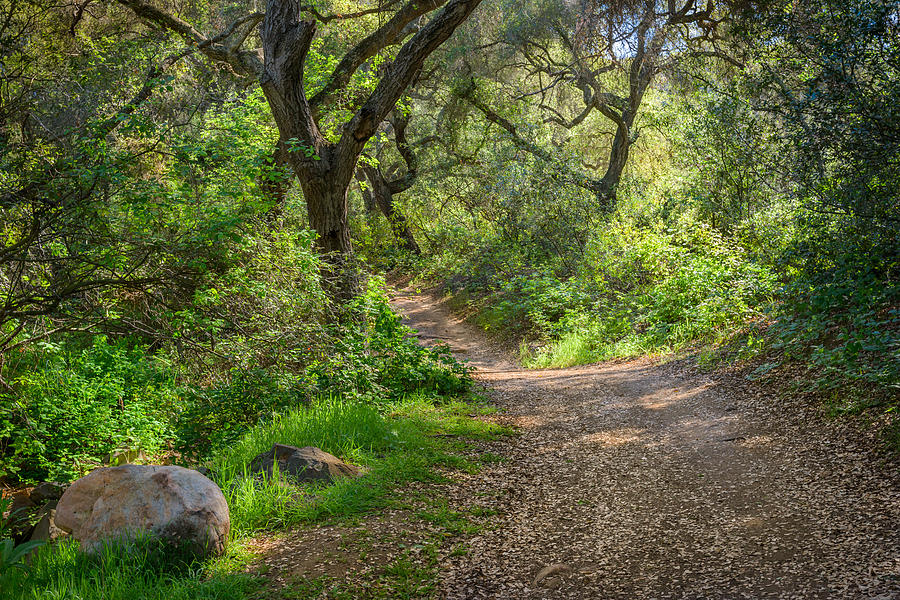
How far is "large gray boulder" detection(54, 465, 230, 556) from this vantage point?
3.76 metres

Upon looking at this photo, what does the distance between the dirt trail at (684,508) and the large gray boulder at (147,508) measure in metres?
1.45

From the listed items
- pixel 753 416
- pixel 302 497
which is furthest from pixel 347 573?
pixel 753 416

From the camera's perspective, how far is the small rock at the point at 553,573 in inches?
142

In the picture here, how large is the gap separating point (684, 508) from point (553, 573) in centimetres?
120

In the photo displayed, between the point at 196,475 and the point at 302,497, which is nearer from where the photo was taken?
the point at 196,475

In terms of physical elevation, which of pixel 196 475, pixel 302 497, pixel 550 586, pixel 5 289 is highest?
pixel 5 289

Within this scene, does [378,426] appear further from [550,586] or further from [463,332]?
[463,332]

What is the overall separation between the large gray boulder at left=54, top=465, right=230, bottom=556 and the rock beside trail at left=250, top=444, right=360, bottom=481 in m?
0.74

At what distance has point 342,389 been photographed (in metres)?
6.99

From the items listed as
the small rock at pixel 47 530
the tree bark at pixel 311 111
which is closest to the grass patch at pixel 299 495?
the small rock at pixel 47 530

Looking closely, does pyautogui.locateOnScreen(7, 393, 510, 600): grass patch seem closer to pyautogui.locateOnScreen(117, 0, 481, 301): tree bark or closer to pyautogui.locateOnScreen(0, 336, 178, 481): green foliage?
pyautogui.locateOnScreen(0, 336, 178, 481): green foliage

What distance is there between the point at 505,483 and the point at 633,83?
13479mm

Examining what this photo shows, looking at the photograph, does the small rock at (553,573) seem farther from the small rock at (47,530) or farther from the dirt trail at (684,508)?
the small rock at (47,530)

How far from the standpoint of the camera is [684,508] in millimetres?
4344
